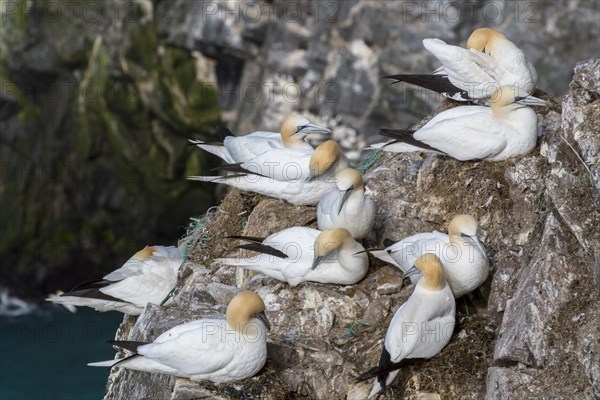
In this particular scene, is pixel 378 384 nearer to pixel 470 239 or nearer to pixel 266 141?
pixel 470 239

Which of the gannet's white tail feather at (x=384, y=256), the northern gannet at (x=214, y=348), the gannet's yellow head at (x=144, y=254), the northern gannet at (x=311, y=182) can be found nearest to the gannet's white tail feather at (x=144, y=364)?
the northern gannet at (x=214, y=348)

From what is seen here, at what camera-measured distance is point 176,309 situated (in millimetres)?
7371

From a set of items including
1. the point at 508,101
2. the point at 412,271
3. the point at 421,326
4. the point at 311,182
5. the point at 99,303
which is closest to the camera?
the point at 421,326

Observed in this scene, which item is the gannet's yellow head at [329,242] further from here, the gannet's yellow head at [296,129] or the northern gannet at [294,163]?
the gannet's yellow head at [296,129]

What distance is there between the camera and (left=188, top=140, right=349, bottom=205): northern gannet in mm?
8289

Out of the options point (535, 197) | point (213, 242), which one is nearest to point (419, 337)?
point (535, 197)

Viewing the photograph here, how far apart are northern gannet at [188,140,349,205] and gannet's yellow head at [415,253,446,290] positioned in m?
1.88

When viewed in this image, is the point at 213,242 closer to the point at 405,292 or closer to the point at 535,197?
the point at 405,292

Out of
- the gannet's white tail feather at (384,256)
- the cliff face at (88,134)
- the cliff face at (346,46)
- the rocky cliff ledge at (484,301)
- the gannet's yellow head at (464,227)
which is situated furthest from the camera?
the cliff face at (88,134)

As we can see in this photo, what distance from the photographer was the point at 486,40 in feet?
29.3

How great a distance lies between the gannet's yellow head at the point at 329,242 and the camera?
7.20 metres

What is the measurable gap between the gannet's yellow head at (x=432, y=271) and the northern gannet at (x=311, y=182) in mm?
1884

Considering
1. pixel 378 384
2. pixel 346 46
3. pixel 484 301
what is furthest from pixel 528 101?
pixel 346 46

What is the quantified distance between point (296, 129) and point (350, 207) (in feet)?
4.83
